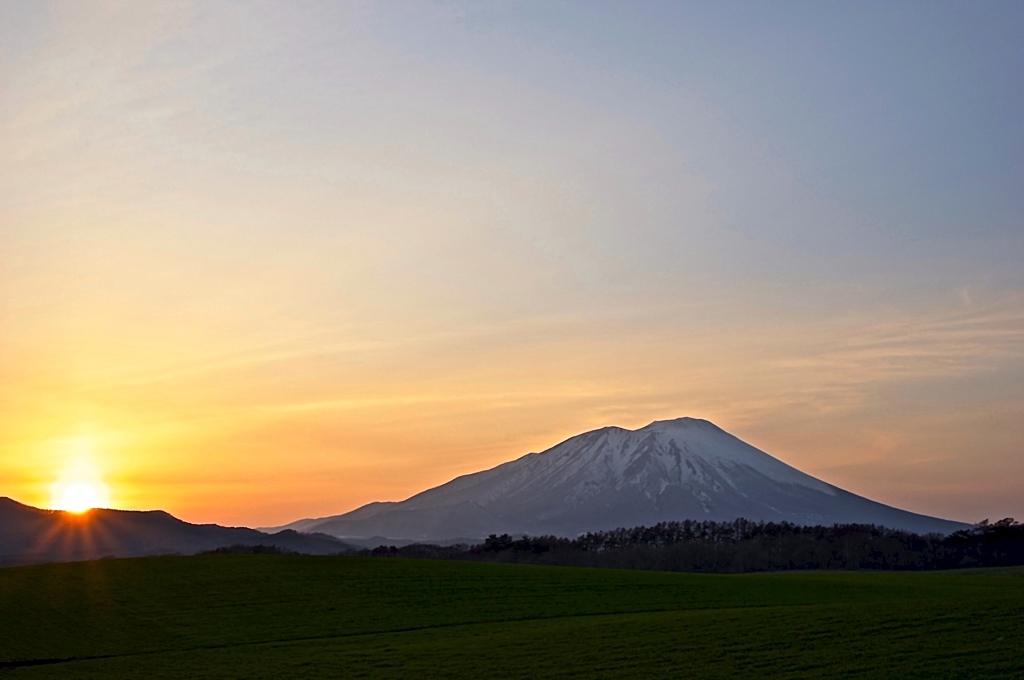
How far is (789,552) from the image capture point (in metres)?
111

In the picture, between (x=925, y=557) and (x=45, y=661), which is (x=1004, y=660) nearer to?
(x=45, y=661)

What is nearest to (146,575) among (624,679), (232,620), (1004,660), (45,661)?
(232,620)

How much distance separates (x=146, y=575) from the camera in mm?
56938

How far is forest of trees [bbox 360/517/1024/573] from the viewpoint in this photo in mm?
103250

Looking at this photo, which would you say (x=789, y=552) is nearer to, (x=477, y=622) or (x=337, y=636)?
(x=477, y=622)

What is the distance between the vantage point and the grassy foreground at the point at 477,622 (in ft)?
91.8

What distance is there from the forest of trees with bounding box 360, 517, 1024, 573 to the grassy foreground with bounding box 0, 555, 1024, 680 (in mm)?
46838

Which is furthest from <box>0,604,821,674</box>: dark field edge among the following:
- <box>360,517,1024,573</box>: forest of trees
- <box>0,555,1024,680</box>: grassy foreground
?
<box>360,517,1024,573</box>: forest of trees

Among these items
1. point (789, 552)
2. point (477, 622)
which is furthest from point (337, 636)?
point (789, 552)

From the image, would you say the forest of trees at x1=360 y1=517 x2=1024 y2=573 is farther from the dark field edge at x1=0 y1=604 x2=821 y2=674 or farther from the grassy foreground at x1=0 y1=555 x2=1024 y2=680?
the dark field edge at x1=0 y1=604 x2=821 y2=674

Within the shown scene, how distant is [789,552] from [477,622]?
77704mm

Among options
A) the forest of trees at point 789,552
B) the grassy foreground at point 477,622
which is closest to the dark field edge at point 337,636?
the grassy foreground at point 477,622

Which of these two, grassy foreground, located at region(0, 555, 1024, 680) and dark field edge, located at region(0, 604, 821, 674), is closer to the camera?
grassy foreground, located at region(0, 555, 1024, 680)

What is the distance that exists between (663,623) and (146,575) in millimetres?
34663
